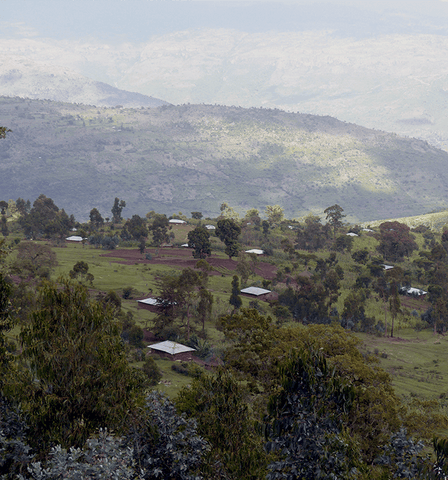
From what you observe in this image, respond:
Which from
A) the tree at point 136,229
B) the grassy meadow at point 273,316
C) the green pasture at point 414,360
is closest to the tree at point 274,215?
the grassy meadow at point 273,316

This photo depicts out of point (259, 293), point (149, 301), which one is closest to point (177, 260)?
point (259, 293)

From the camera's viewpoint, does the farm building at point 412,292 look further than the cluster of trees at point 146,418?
Yes

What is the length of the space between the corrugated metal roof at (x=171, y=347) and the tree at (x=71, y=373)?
80.4 feet

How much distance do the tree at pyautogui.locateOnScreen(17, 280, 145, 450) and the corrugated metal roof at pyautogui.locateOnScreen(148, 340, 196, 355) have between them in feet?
80.4

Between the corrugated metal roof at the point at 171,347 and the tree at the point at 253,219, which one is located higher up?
the tree at the point at 253,219

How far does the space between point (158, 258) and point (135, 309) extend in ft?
83.3

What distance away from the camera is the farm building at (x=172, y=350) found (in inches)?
1563

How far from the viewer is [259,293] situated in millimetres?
60031

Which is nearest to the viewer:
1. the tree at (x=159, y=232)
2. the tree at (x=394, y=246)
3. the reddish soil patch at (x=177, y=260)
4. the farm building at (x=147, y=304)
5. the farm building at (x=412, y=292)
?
the farm building at (x=147, y=304)

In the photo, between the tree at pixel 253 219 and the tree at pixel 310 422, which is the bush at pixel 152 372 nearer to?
the tree at pixel 310 422

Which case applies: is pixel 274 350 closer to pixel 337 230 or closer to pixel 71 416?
pixel 71 416

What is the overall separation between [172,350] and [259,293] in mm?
22001

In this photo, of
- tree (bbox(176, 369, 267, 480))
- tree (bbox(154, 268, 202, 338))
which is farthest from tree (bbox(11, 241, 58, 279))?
tree (bbox(176, 369, 267, 480))

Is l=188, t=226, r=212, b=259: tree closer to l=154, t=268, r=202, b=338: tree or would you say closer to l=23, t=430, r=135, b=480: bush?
l=154, t=268, r=202, b=338: tree
